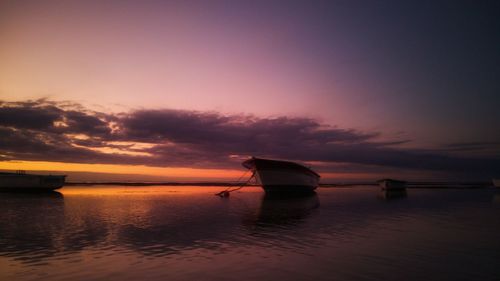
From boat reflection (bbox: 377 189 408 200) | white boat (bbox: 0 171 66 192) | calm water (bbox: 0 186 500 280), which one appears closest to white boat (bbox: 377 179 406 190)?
boat reflection (bbox: 377 189 408 200)

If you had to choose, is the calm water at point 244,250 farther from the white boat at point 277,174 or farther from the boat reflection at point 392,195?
the boat reflection at point 392,195

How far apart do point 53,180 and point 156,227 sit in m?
54.6

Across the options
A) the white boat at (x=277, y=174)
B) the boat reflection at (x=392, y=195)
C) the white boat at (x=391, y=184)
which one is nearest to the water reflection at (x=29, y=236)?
the white boat at (x=277, y=174)

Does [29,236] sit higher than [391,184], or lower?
lower

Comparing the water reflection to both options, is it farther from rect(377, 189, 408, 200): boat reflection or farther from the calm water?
rect(377, 189, 408, 200): boat reflection

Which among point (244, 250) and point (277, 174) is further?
point (277, 174)

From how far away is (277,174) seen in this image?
6278cm

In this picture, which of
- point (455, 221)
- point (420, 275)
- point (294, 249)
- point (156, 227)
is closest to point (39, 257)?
point (156, 227)

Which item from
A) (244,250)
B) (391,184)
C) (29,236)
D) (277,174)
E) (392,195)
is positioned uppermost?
(277,174)

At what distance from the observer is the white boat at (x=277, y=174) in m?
62.0

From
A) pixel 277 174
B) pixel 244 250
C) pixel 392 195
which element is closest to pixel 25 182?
pixel 277 174

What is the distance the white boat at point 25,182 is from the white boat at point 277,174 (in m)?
37.8

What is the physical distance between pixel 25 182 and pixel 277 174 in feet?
152

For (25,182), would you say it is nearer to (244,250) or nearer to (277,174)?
(277,174)
